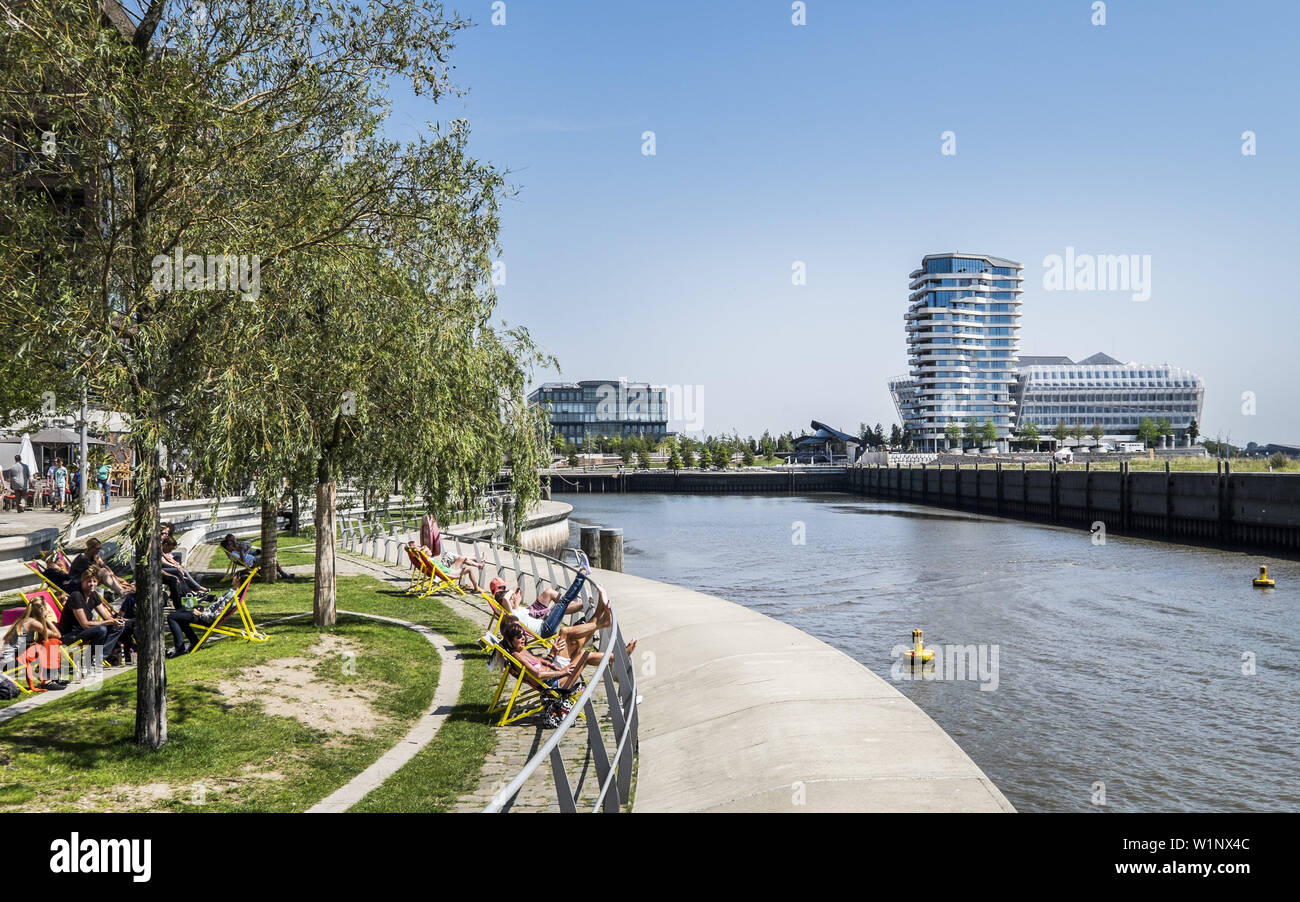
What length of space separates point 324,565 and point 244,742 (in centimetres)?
582

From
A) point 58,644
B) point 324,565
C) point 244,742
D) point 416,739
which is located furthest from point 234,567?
point 416,739

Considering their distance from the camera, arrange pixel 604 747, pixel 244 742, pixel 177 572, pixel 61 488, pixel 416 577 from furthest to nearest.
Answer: pixel 61 488
pixel 416 577
pixel 177 572
pixel 244 742
pixel 604 747

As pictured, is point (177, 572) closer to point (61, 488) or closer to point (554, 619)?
point (554, 619)

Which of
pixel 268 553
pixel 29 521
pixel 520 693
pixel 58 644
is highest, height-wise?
pixel 29 521

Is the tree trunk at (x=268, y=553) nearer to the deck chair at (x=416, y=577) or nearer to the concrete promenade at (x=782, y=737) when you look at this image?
the deck chair at (x=416, y=577)

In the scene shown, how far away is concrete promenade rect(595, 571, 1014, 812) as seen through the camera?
7871 mm

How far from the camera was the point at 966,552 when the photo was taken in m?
50.5

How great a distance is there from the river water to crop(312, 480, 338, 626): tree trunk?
427 inches

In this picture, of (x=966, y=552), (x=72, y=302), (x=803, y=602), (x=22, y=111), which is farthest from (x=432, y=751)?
(x=966, y=552)

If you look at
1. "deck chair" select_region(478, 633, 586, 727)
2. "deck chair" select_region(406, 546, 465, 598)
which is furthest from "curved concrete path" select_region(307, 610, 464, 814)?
"deck chair" select_region(406, 546, 465, 598)

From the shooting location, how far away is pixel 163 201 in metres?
9.63

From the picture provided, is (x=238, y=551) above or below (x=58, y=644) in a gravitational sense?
above
